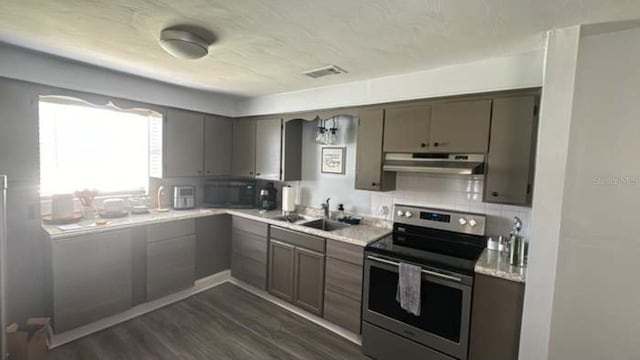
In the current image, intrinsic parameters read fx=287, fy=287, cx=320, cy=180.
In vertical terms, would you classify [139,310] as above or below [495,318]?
below

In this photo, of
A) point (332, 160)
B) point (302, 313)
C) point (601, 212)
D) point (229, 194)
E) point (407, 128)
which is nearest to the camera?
point (601, 212)

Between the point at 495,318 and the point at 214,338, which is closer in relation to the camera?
the point at 495,318

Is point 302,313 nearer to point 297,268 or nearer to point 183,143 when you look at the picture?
point 297,268

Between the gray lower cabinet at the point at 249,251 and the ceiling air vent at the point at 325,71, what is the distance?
1.71 metres

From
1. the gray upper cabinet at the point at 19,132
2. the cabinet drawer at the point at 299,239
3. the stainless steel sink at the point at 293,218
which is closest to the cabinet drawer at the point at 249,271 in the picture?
the cabinet drawer at the point at 299,239

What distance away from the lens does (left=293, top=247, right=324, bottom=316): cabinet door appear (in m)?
2.78

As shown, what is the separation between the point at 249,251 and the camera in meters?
3.48

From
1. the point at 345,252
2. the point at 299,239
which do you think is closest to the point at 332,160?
the point at 299,239

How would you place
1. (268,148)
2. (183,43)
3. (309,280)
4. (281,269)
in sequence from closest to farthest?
(183,43) < (309,280) < (281,269) < (268,148)

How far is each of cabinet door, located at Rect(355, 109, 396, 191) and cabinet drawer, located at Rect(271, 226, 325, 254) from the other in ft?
2.23

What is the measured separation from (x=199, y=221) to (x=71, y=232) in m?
1.21

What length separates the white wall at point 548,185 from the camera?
5.42 feet

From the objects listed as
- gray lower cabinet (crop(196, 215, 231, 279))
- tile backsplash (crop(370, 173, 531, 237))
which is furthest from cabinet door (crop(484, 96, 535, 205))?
gray lower cabinet (crop(196, 215, 231, 279))

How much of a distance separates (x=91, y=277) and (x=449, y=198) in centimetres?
331
